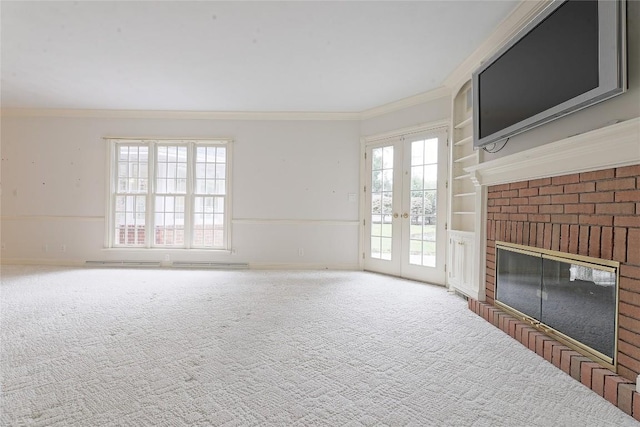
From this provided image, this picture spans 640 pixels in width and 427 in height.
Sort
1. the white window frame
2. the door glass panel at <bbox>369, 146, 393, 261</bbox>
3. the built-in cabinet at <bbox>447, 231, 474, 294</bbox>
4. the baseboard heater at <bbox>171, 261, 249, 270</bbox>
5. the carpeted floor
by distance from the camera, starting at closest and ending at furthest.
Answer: the carpeted floor → the built-in cabinet at <bbox>447, 231, 474, 294</bbox> → the door glass panel at <bbox>369, 146, 393, 261</bbox> → the baseboard heater at <bbox>171, 261, 249, 270</bbox> → the white window frame

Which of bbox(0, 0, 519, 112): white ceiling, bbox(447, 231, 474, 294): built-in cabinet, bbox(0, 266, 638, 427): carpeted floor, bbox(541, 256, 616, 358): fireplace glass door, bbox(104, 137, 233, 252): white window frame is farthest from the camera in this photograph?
bbox(104, 137, 233, 252): white window frame

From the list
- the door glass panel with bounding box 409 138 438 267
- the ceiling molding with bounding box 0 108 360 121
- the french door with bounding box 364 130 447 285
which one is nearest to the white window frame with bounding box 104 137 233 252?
the ceiling molding with bounding box 0 108 360 121

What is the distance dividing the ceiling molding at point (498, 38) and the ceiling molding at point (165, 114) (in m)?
1.96

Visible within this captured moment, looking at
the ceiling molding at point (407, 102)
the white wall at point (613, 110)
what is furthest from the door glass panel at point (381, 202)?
the white wall at point (613, 110)

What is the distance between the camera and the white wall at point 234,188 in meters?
5.37

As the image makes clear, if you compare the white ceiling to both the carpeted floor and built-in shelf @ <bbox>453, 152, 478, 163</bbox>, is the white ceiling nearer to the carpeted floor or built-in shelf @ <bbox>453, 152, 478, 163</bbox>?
built-in shelf @ <bbox>453, 152, 478, 163</bbox>

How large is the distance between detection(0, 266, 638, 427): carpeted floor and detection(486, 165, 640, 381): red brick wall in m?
0.48

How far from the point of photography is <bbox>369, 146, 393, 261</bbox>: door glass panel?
4.95m

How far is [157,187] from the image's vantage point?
554 cm

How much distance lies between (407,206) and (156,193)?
427 centimetres

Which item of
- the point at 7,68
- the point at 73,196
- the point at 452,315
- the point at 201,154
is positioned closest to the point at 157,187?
the point at 201,154

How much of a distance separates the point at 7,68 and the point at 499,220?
230 inches

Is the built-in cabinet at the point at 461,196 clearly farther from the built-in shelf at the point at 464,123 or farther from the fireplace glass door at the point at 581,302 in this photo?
the fireplace glass door at the point at 581,302

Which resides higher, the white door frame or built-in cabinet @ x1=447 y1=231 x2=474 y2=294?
the white door frame
